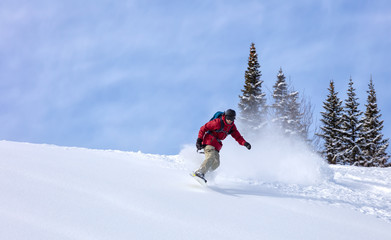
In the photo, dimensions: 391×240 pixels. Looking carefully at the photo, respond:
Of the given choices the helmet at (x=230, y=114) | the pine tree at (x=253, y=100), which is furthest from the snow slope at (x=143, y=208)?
the pine tree at (x=253, y=100)

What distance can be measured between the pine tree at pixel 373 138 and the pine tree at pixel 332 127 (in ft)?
8.57

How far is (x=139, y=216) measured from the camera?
13.0 feet

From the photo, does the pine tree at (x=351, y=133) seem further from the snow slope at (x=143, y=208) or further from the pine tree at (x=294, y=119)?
the snow slope at (x=143, y=208)

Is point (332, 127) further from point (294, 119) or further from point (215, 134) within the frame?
point (215, 134)

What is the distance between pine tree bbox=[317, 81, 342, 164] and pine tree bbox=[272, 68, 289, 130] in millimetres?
5156

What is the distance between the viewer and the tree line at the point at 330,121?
31.1m

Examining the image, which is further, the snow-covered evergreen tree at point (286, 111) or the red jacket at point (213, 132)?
the snow-covered evergreen tree at point (286, 111)

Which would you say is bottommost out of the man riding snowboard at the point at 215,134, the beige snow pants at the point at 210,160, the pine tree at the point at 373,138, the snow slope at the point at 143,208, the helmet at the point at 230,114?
the snow slope at the point at 143,208

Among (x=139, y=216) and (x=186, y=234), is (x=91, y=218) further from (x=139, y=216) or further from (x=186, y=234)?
(x=186, y=234)

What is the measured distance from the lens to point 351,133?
33.3m

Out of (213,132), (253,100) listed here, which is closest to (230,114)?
(213,132)

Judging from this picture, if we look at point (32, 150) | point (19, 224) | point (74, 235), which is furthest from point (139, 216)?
point (32, 150)

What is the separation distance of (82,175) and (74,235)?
9.05 feet

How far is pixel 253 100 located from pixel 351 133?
1185 cm
